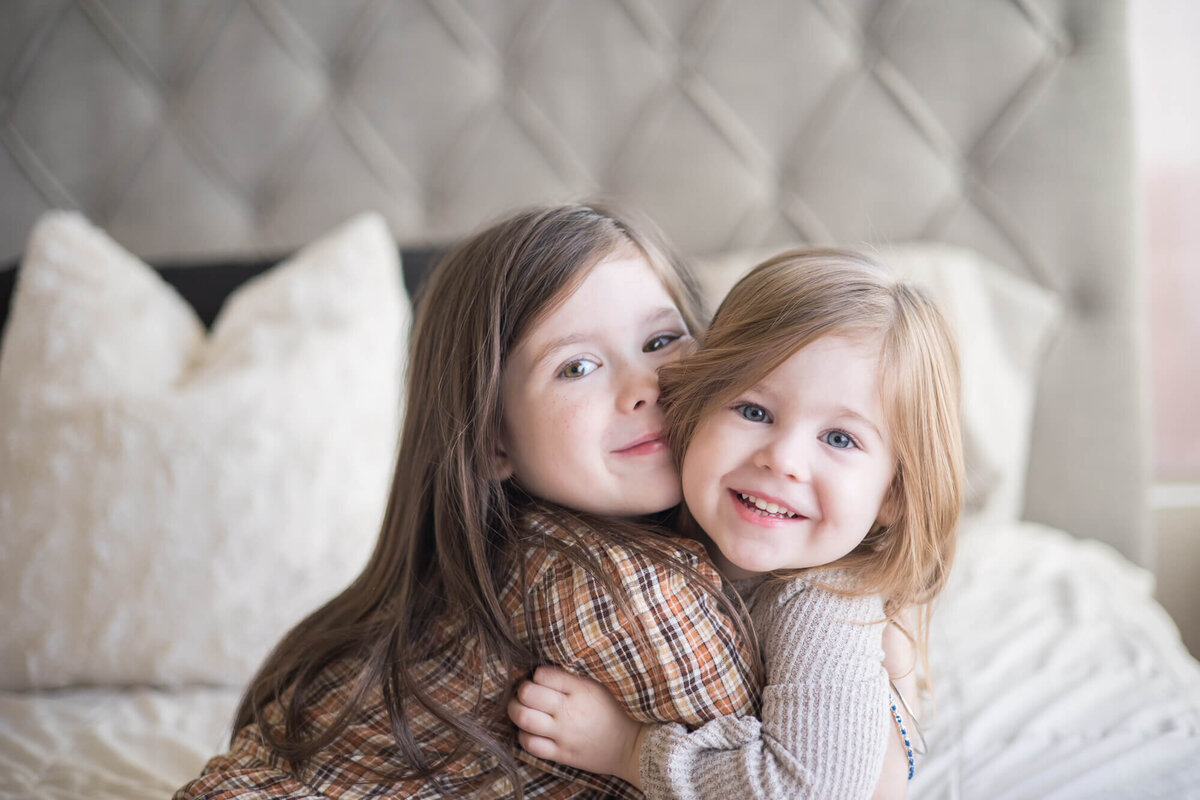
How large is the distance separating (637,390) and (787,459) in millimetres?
172

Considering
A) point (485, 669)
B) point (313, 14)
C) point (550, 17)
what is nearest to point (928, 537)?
point (485, 669)

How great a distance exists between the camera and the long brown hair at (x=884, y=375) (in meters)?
0.78

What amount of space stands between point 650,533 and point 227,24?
5.14ft

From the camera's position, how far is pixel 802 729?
721mm

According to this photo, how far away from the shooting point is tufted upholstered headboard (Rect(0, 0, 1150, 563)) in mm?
1669

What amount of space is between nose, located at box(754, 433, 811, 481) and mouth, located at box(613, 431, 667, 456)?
13cm

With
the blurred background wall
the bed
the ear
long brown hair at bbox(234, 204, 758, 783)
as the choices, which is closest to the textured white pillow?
the bed

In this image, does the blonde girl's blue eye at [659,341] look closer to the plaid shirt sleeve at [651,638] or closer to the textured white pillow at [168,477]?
the plaid shirt sleeve at [651,638]

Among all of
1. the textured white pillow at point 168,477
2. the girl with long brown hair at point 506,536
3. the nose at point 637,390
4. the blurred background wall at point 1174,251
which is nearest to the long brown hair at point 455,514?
the girl with long brown hair at point 506,536

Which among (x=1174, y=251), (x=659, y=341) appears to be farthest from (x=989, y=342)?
(x=659, y=341)

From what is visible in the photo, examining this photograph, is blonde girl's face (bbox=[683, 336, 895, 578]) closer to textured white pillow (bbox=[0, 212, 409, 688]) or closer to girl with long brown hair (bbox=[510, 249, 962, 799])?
girl with long brown hair (bbox=[510, 249, 962, 799])

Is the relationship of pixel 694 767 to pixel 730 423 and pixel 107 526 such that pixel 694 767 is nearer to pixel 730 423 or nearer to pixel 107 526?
pixel 730 423

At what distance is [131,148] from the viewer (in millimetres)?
1857

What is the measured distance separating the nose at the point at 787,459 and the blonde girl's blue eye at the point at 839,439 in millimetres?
31
